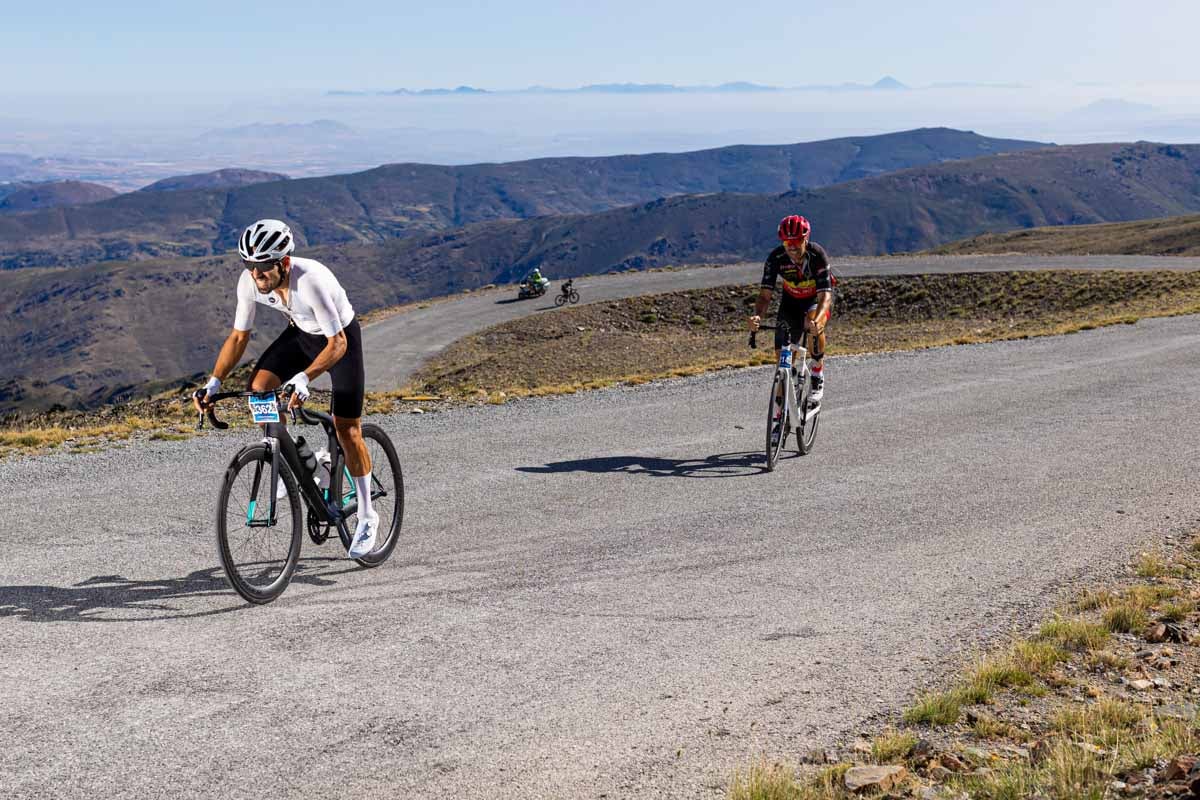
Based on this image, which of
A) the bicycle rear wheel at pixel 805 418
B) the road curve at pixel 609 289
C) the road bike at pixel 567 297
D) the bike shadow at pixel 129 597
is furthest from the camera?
the road bike at pixel 567 297

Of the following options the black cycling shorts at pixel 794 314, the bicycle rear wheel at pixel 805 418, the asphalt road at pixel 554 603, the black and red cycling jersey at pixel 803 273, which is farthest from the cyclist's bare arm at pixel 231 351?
the bicycle rear wheel at pixel 805 418

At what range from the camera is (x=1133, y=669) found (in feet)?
17.9

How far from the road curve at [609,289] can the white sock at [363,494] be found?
110 ft

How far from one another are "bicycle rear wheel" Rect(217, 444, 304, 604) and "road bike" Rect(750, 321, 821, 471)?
5.60 m

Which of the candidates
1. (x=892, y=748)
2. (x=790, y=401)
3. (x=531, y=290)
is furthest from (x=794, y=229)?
(x=531, y=290)

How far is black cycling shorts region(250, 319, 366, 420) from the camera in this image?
6668 mm

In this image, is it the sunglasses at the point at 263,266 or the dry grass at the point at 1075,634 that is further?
the sunglasses at the point at 263,266

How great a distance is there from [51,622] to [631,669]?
12.1ft

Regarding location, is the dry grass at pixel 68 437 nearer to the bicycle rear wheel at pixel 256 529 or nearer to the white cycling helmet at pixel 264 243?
the bicycle rear wheel at pixel 256 529

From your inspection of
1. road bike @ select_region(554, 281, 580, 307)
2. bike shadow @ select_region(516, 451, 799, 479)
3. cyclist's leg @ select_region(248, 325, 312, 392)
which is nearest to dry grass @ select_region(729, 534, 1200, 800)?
cyclist's leg @ select_region(248, 325, 312, 392)

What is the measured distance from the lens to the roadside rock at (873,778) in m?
4.12

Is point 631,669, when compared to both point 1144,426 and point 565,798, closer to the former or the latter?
point 565,798

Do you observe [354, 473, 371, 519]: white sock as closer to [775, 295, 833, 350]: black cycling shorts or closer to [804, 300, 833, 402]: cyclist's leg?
[775, 295, 833, 350]: black cycling shorts

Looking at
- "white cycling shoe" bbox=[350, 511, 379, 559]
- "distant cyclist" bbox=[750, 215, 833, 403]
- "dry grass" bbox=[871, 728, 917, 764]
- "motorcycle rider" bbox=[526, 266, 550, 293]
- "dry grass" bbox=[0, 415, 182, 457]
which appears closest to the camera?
"dry grass" bbox=[871, 728, 917, 764]
